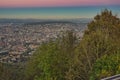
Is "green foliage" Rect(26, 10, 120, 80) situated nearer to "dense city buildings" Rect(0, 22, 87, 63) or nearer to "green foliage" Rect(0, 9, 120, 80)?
"green foliage" Rect(0, 9, 120, 80)

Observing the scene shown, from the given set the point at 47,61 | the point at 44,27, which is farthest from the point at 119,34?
the point at 44,27

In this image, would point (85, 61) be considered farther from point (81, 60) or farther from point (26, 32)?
point (26, 32)

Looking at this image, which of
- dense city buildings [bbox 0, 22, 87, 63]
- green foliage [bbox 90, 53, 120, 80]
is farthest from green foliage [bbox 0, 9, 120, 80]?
dense city buildings [bbox 0, 22, 87, 63]

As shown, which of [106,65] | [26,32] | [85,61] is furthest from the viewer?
[26,32]

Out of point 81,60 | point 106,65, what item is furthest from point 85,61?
point 106,65

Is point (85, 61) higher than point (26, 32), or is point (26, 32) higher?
point (85, 61)

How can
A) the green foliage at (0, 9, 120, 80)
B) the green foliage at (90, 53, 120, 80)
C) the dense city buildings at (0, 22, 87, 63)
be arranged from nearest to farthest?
the green foliage at (90, 53, 120, 80) → the green foliage at (0, 9, 120, 80) → the dense city buildings at (0, 22, 87, 63)

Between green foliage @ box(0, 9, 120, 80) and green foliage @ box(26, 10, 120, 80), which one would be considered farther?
green foliage @ box(26, 10, 120, 80)

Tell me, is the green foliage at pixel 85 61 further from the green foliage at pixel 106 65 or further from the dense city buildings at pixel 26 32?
the dense city buildings at pixel 26 32

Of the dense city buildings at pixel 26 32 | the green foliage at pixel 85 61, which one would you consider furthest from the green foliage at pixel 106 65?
the dense city buildings at pixel 26 32

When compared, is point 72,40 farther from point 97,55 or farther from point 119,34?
point 97,55

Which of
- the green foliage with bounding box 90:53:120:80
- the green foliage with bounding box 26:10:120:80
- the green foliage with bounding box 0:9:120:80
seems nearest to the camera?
the green foliage with bounding box 90:53:120:80
